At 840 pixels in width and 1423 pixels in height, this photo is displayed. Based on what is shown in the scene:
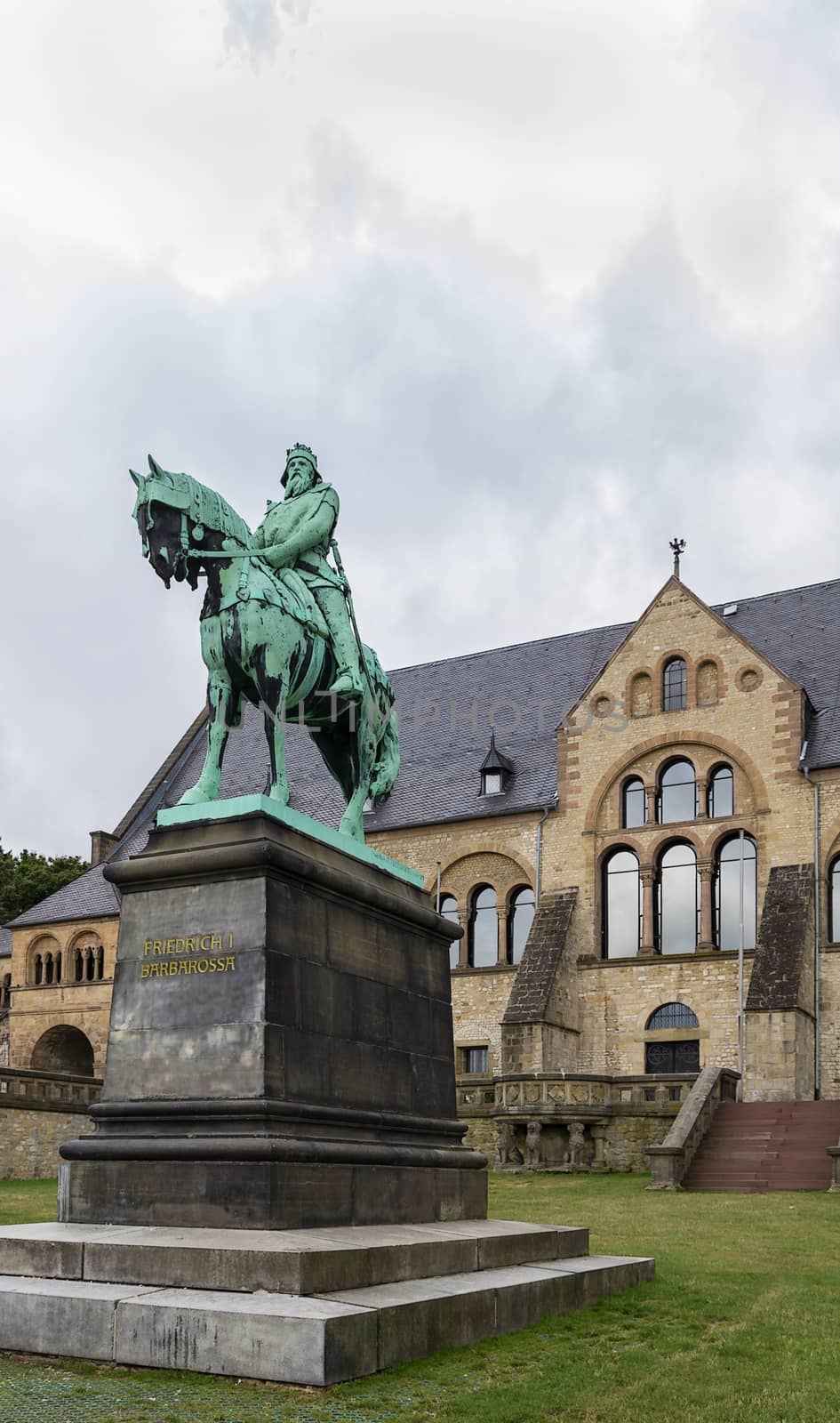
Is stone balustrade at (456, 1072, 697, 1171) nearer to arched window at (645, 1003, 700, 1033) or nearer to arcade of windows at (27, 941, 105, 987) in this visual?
arched window at (645, 1003, 700, 1033)

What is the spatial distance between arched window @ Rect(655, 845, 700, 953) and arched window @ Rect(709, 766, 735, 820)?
1.26m

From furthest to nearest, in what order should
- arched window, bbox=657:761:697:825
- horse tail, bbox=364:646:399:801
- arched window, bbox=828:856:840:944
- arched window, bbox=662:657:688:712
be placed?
arched window, bbox=662:657:688:712
arched window, bbox=657:761:697:825
arched window, bbox=828:856:840:944
horse tail, bbox=364:646:399:801

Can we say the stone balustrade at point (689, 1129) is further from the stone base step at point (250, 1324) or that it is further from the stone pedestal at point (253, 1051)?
the stone base step at point (250, 1324)

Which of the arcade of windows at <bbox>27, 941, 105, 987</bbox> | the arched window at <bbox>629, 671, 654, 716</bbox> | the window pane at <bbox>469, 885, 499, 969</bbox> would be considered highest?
the arched window at <bbox>629, 671, 654, 716</bbox>

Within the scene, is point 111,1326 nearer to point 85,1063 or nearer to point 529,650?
point 529,650

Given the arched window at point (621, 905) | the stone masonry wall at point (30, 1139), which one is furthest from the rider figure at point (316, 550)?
the arched window at point (621, 905)

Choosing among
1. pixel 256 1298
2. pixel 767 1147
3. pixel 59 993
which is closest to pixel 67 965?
pixel 59 993

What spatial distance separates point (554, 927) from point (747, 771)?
266 inches

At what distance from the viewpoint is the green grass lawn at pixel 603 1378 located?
290 inches

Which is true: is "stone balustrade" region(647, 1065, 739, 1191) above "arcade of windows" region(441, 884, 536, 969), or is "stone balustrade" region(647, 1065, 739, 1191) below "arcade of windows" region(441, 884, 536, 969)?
below

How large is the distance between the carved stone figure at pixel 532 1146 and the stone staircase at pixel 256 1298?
20514 mm

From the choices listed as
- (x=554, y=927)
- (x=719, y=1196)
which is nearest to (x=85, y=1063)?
(x=554, y=927)

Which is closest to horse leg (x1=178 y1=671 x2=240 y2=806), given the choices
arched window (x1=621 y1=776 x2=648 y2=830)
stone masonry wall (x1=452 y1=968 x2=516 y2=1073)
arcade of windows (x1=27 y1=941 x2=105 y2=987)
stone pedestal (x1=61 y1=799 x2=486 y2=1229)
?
stone pedestal (x1=61 y1=799 x2=486 y2=1229)

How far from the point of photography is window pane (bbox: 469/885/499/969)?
1640 inches
